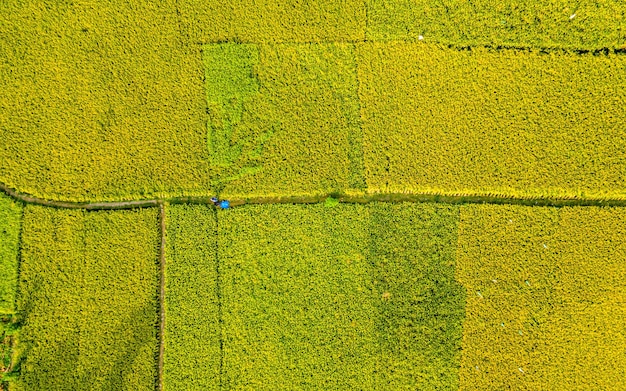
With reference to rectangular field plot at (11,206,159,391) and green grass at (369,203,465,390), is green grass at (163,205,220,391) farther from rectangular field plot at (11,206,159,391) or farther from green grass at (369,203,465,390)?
green grass at (369,203,465,390)

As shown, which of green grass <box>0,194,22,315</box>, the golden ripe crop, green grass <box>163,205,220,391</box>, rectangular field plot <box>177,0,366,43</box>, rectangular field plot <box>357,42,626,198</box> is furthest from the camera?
rectangular field plot <box>177,0,366,43</box>

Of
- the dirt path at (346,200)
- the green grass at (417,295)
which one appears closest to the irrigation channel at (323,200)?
the dirt path at (346,200)

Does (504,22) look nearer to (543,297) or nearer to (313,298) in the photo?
(543,297)

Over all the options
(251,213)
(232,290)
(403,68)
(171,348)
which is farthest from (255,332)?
(403,68)

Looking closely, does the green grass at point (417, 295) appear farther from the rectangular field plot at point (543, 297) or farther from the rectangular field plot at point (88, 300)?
the rectangular field plot at point (88, 300)

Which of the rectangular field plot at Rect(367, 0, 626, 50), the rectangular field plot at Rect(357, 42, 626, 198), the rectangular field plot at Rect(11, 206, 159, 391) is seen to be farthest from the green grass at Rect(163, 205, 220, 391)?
the rectangular field plot at Rect(367, 0, 626, 50)

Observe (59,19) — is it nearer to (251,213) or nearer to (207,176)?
(207,176)

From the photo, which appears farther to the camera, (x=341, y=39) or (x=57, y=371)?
(x=341, y=39)
